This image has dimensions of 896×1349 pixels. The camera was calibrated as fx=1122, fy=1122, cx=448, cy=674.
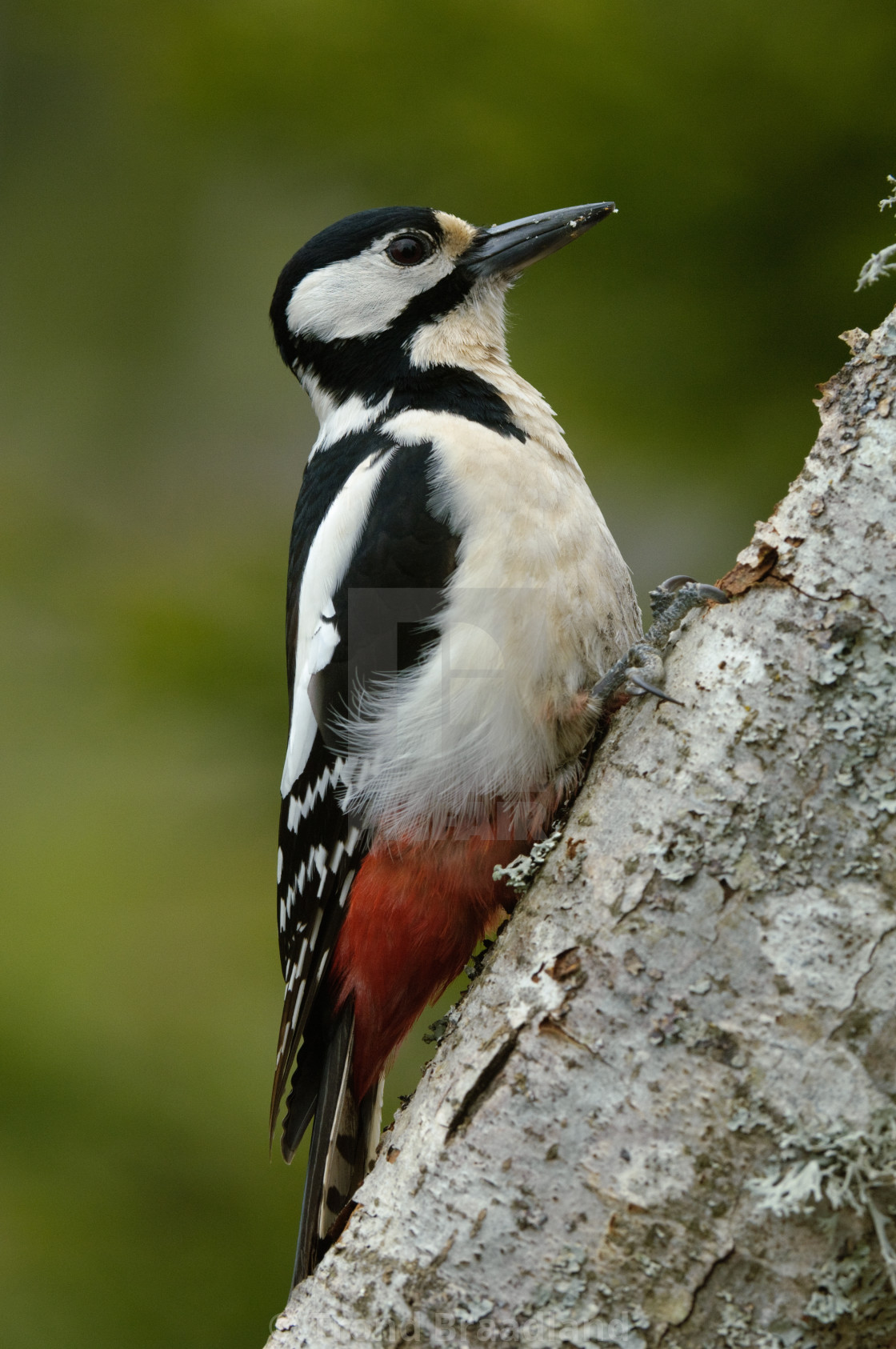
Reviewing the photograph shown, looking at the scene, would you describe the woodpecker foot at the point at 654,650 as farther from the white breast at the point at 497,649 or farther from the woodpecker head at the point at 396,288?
the woodpecker head at the point at 396,288

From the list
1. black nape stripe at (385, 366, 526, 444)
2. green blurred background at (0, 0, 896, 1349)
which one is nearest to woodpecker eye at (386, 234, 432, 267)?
black nape stripe at (385, 366, 526, 444)

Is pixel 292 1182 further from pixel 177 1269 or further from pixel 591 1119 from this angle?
pixel 591 1119

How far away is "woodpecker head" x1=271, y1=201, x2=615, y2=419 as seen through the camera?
7.09 ft

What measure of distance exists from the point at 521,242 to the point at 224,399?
1566mm

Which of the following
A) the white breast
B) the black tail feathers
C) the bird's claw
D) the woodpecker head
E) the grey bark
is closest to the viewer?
the grey bark

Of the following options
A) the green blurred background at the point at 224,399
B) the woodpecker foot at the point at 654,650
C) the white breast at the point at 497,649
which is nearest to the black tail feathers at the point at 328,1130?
the white breast at the point at 497,649

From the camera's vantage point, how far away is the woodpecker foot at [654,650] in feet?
4.29

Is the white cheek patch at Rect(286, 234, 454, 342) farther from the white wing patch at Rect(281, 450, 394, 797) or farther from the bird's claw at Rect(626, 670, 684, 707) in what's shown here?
the bird's claw at Rect(626, 670, 684, 707)

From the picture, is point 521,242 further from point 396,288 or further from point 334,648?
point 334,648

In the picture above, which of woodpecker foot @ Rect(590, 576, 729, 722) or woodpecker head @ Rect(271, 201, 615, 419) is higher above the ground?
woodpecker head @ Rect(271, 201, 615, 419)

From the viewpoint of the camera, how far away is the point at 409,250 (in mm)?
2236

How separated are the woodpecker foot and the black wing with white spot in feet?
0.99

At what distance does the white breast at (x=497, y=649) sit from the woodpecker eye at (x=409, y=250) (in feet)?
1.94

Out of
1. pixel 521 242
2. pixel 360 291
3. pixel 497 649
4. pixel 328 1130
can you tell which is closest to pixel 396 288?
pixel 360 291
